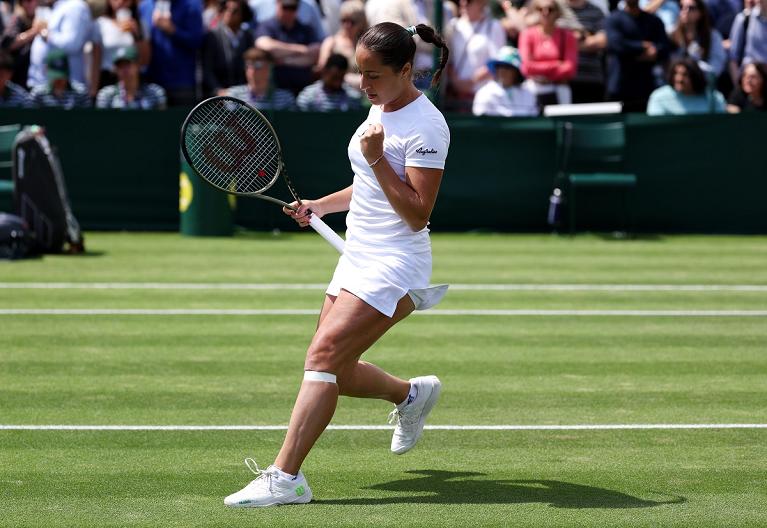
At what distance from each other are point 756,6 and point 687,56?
3.98 feet

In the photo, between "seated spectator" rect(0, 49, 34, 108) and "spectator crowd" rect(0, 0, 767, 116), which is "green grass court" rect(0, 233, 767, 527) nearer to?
"seated spectator" rect(0, 49, 34, 108)

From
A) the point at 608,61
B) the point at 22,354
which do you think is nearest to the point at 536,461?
the point at 22,354

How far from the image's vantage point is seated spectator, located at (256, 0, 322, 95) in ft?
61.8

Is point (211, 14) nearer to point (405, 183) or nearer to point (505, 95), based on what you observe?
point (505, 95)

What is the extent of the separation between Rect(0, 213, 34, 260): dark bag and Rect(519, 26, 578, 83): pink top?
24.6ft

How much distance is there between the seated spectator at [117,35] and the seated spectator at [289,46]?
5.20 feet

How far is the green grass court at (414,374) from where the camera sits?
602cm

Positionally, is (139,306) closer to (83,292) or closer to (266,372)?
(83,292)

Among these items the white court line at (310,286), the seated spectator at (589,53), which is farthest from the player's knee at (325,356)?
the seated spectator at (589,53)

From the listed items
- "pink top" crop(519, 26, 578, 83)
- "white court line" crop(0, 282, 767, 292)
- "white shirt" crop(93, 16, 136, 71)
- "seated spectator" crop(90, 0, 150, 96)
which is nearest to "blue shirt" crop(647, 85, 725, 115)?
"pink top" crop(519, 26, 578, 83)

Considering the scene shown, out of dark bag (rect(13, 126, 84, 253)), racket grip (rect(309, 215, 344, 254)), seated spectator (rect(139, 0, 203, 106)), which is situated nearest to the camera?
racket grip (rect(309, 215, 344, 254))

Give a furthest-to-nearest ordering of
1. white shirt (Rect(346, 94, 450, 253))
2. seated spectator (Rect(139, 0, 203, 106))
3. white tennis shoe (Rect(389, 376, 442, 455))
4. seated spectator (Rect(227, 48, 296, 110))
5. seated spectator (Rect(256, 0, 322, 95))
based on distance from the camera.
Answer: seated spectator (Rect(256, 0, 322, 95))
seated spectator (Rect(139, 0, 203, 106))
seated spectator (Rect(227, 48, 296, 110))
white tennis shoe (Rect(389, 376, 442, 455))
white shirt (Rect(346, 94, 450, 253))

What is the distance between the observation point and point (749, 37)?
1953 centimetres

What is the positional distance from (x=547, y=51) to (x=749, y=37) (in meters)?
3.07
